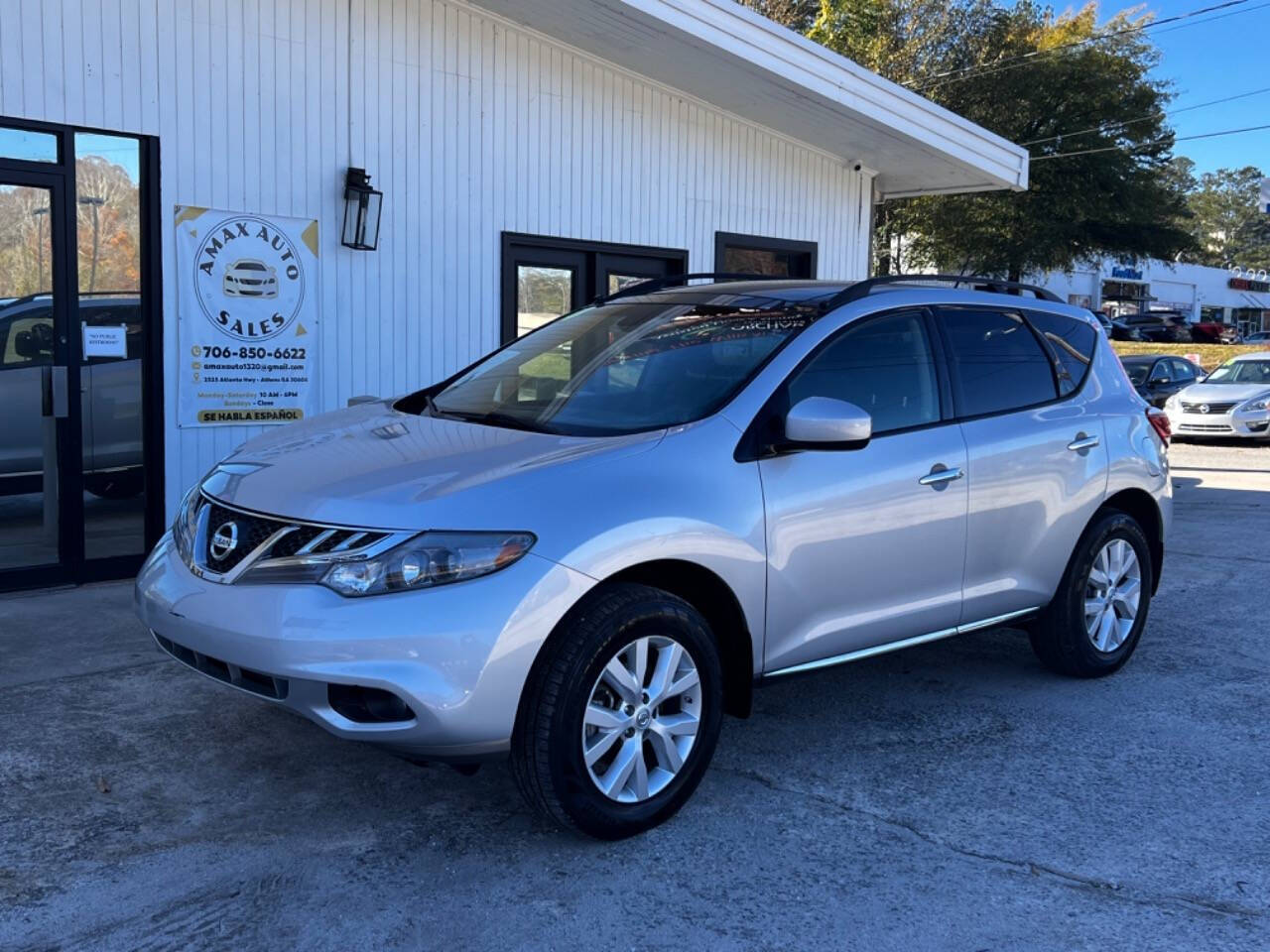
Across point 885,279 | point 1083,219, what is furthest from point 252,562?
point 1083,219

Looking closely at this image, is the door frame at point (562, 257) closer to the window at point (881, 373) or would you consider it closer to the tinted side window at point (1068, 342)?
the tinted side window at point (1068, 342)

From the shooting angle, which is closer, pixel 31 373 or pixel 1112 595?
pixel 1112 595

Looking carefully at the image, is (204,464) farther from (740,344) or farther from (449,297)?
(740,344)

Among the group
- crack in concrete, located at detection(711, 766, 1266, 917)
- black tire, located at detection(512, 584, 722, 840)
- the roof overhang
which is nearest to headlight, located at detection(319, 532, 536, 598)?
black tire, located at detection(512, 584, 722, 840)

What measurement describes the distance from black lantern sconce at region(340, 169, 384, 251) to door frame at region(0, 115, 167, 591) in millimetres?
1188

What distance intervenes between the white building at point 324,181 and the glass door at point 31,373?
0.04ft

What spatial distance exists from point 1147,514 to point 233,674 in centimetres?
432

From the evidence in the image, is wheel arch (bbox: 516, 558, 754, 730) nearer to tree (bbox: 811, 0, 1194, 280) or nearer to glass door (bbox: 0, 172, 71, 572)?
glass door (bbox: 0, 172, 71, 572)

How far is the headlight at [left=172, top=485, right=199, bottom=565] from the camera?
375 centimetres

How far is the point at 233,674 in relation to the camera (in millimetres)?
3455

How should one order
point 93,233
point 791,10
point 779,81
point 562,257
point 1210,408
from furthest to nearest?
point 791,10 → point 1210,408 → point 562,257 → point 779,81 → point 93,233

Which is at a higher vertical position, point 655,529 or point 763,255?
point 763,255

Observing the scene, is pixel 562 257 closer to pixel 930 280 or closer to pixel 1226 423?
pixel 930 280

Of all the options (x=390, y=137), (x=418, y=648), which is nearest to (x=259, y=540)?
(x=418, y=648)
